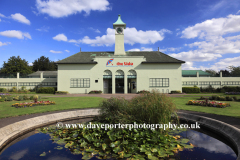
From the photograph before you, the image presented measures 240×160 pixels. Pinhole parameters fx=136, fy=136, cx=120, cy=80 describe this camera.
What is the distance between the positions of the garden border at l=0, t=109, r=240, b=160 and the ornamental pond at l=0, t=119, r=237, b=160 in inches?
9.5

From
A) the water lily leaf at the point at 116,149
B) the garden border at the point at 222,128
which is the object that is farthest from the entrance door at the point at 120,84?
the water lily leaf at the point at 116,149

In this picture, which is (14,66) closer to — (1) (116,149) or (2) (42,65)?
(2) (42,65)

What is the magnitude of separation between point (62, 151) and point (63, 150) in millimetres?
63

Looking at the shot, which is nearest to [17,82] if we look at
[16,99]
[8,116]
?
[16,99]

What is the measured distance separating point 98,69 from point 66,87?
719cm

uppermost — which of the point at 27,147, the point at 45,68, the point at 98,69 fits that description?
the point at 45,68

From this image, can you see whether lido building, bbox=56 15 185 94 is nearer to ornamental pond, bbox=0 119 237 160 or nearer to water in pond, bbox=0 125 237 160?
ornamental pond, bbox=0 119 237 160

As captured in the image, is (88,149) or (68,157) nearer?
(68,157)

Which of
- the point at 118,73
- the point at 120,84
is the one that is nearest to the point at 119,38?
the point at 118,73

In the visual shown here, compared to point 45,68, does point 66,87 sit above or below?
below

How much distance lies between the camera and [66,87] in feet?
87.4

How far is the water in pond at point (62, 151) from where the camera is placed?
419 cm

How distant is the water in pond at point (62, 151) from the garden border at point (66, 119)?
0.35 m

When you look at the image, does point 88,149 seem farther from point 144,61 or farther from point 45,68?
point 45,68
